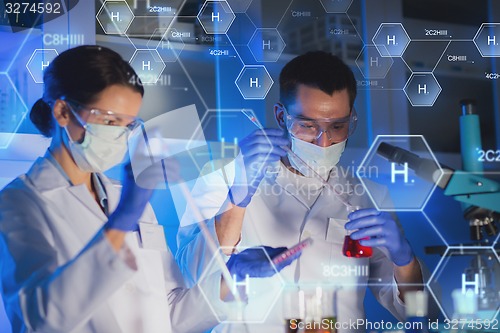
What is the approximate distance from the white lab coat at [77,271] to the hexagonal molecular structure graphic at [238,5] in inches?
26.7

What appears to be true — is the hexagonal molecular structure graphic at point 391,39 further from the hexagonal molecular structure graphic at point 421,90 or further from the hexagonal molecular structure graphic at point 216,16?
the hexagonal molecular structure graphic at point 216,16

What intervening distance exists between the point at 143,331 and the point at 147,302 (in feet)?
0.25

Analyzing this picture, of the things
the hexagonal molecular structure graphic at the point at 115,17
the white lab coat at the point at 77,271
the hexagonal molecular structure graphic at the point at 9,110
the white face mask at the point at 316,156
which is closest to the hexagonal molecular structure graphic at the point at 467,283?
the white face mask at the point at 316,156

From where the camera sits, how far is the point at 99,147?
1.66 meters

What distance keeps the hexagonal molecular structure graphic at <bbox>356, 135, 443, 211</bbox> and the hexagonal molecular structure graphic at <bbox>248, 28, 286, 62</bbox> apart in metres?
0.41

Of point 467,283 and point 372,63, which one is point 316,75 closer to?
point 372,63

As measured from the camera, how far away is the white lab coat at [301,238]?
5.96 ft

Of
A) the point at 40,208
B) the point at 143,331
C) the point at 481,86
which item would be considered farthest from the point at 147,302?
the point at 481,86

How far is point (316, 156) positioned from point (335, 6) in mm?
493

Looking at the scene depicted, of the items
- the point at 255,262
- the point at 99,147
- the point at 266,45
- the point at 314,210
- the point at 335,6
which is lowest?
the point at 255,262

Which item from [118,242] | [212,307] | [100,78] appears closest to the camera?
[118,242]

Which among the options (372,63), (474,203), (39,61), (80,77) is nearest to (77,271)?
(80,77)

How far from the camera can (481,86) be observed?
2012 mm

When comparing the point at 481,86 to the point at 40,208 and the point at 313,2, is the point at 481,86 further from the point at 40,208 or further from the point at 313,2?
the point at 40,208
